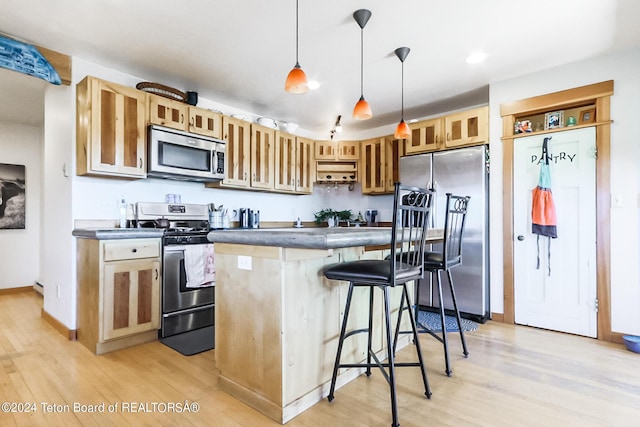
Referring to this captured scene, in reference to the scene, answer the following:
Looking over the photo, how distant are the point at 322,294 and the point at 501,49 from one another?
263 cm

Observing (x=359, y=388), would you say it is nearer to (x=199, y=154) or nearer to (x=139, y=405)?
(x=139, y=405)

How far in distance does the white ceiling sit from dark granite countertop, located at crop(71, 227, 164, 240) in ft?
5.13

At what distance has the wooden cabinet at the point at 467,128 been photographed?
3.62 m

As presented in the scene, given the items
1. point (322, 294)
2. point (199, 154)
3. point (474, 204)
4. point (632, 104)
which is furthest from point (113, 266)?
point (632, 104)

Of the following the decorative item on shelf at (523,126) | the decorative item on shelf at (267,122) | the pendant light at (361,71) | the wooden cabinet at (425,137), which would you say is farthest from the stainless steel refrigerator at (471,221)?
the decorative item on shelf at (267,122)

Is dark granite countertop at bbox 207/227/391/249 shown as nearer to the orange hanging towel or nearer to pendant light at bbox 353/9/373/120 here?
pendant light at bbox 353/9/373/120

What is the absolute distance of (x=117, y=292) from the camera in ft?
8.80

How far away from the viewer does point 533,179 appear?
10.9 feet

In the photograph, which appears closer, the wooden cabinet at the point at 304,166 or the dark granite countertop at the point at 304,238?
the dark granite countertop at the point at 304,238

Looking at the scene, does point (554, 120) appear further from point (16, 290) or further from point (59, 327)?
point (16, 290)

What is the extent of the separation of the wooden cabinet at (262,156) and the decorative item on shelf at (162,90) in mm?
964

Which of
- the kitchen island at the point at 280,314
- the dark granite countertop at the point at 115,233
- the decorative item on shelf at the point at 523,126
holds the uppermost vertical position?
the decorative item on shelf at the point at 523,126

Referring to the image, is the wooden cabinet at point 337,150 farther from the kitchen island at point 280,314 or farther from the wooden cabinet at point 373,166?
the kitchen island at point 280,314

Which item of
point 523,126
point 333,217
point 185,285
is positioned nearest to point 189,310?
point 185,285
